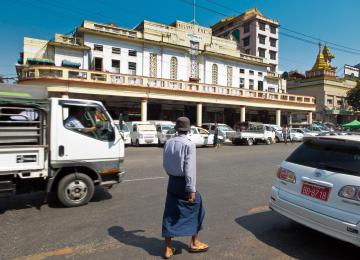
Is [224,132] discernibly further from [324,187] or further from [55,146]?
[324,187]

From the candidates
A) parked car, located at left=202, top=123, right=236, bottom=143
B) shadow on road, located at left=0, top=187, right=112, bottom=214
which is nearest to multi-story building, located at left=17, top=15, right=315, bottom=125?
parked car, located at left=202, top=123, right=236, bottom=143

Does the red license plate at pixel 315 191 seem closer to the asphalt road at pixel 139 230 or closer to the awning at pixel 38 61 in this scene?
the asphalt road at pixel 139 230

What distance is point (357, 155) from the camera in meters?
4.09

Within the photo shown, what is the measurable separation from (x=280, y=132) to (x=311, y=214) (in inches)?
1045

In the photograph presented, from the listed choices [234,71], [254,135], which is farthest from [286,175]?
[234,71]

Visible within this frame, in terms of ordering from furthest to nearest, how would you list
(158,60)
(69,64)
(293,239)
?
1. (158,60)
2. (69,64)
3. (293,239)

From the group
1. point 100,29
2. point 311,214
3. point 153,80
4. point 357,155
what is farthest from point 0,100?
point 100,29

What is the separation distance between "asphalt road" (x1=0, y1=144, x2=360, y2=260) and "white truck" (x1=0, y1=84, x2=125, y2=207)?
1.63 ft

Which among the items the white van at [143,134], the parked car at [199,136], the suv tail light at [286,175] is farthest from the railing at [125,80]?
the suv tail light at [286,175]

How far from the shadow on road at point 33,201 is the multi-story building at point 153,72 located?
57.9 feet

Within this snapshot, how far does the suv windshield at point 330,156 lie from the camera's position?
405 cm

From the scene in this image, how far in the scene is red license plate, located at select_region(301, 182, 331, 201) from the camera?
408 cm

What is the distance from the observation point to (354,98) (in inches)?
2031

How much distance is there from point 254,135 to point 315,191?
2161cm
